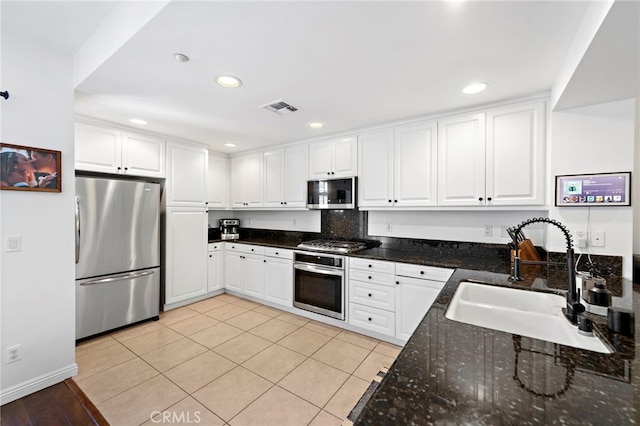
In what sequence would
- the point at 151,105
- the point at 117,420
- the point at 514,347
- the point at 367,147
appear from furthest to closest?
the point at 367,147, the point at 151,105, the point at 117,420, the point at 514,347

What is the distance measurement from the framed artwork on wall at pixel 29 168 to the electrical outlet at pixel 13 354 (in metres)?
1.11

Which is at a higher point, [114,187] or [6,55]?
[6,55]

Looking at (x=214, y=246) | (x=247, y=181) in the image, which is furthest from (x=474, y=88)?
(x=214, y=246)

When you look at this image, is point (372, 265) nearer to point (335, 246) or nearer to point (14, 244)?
point (335, 246)

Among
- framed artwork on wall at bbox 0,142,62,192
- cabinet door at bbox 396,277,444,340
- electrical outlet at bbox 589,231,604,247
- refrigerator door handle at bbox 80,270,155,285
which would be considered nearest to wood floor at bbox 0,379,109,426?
refrigerator door handle at bbox 80,270,155,285

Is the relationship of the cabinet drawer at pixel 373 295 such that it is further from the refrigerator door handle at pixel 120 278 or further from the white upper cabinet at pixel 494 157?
the refrigerator door handle at pixel 120 278

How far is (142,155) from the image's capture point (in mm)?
3279

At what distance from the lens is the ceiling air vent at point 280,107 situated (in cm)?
244

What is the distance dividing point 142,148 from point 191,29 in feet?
7.74

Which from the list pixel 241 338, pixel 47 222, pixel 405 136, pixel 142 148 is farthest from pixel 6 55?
pixel 405 136

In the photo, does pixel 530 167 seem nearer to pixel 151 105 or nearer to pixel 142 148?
pixel 151 105

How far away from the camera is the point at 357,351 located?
2572 millimetres

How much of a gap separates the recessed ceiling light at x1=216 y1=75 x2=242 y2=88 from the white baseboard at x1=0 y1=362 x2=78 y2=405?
2529 millimetres

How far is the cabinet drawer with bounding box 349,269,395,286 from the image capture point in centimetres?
268
